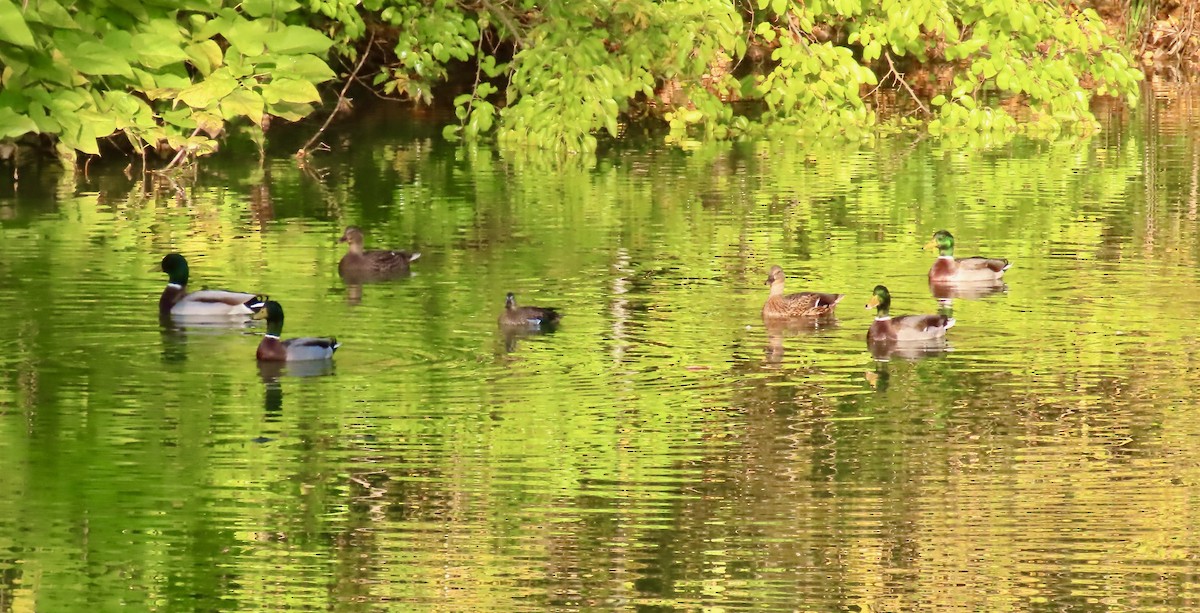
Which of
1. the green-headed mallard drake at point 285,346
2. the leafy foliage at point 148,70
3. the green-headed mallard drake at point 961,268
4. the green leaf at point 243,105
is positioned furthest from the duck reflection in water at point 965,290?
the leafy foliage at point 148,70

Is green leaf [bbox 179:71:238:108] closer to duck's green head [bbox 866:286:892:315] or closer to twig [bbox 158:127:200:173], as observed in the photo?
twig [bbox 158:127:200:173]

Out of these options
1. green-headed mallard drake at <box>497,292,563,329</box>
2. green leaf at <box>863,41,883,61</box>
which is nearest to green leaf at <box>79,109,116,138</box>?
green leaf at <box>863,41,883,61</box>

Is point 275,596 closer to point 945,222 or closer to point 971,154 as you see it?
point 945,222

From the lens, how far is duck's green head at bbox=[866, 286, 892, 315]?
13.5 metres

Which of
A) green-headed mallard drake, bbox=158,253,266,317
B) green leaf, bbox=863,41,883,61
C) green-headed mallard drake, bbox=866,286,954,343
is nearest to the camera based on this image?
green-headed mallard drake, bbox=866,286,954,343

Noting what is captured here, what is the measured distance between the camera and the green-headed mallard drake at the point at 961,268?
49.1ft

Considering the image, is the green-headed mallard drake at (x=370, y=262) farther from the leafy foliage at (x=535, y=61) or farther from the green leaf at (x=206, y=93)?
the green leaf at (x=206, y=93)

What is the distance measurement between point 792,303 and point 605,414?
2818 millimetres

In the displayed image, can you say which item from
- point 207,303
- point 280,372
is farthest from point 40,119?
point 280,372

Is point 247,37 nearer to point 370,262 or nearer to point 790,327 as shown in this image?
point 370,262

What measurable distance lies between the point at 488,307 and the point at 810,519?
538 cm

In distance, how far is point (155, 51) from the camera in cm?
2123

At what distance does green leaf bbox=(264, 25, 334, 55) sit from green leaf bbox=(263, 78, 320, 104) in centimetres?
41

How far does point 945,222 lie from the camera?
18.1 meters
